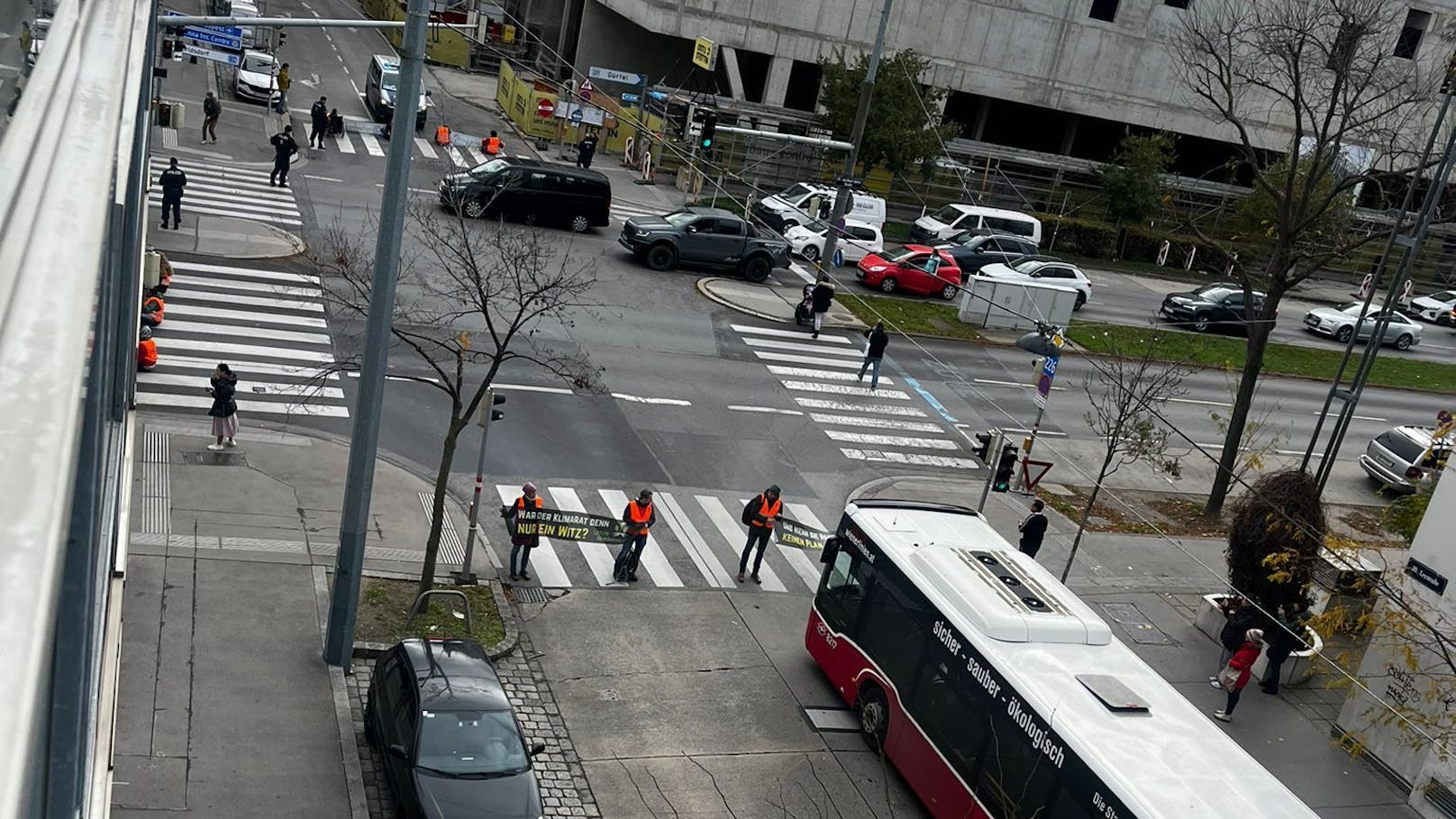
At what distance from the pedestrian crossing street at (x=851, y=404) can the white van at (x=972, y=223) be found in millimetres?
13468

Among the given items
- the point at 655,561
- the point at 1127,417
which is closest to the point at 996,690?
the point at 655,561

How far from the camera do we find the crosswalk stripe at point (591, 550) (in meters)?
20.0

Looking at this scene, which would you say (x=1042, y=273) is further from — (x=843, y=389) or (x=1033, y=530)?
(x=1033, y=530)

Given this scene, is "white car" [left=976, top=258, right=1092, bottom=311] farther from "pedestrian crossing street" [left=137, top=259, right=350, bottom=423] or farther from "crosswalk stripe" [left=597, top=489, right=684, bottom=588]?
"crosswalk stripe" [left=597, top=489, right=684, bottom=588]

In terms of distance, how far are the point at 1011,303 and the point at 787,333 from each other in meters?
7.90

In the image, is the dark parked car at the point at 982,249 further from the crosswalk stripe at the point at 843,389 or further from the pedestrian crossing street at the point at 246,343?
the pedestrian crossing street at the point at 246,343

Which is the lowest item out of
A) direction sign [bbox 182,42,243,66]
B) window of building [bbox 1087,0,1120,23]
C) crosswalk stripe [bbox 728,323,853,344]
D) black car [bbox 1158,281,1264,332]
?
crosswalk stripe [bbox 728,323,853,344]

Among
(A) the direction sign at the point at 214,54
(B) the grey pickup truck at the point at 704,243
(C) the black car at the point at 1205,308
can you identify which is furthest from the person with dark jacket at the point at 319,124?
(C) the black car at the point at 1205,308

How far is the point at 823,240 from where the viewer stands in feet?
137

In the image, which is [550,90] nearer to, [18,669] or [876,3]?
[876,3]

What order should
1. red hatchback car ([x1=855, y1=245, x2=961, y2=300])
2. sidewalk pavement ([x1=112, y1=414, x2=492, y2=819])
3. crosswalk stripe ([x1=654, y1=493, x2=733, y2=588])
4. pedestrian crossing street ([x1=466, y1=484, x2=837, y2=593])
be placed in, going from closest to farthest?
sidewalk pavement ([x1=112, y1=414, x2=492, y2=819]) → pedestrian crossing street ([x1=466, y1=484, x2=837, y2=593]) → crosswalk stripe ([x1=654, y1=493, x2=733, y2=588]) → red hatchback car ([x1=855, y1=245, x2=961, y2=300])

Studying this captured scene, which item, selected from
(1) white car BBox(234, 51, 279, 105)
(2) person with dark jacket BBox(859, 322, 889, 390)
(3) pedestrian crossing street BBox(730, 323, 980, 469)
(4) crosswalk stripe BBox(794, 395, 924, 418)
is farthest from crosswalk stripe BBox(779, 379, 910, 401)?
(1) white car BBox(234, 51, 279, 105)

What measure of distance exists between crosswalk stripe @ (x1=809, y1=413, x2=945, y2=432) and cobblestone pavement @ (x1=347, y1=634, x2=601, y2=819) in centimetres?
1208

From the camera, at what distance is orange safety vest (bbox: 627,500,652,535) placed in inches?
759
